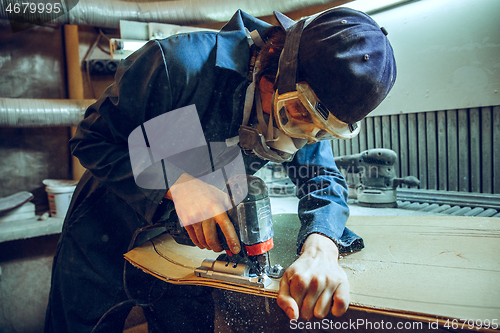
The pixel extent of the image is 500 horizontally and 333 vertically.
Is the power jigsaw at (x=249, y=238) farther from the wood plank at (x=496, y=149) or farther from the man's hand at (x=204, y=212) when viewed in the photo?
the wood plank at (x=496, y=149)

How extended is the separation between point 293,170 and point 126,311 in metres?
0.92

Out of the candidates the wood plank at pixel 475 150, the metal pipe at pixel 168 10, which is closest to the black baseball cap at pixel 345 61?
the wood plank at pixel 475 150

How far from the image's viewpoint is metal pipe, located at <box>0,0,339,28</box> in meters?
2.04

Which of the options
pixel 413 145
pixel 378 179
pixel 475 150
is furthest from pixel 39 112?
pixel 475 150

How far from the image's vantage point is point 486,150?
5.49 ft

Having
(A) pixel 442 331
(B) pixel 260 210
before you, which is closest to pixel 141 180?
(B) pixel 260 210

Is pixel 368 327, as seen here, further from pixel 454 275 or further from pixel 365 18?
pixel 365 18

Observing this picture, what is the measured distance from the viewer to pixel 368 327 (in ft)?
2.28

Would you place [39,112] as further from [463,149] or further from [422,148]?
[463,149]

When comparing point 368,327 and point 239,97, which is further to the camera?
point 239,97

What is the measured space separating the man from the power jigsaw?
40 millimetres

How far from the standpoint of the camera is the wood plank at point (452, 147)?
177 cm

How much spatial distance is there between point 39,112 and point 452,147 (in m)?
2.59

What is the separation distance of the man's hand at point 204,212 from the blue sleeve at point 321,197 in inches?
10.9
